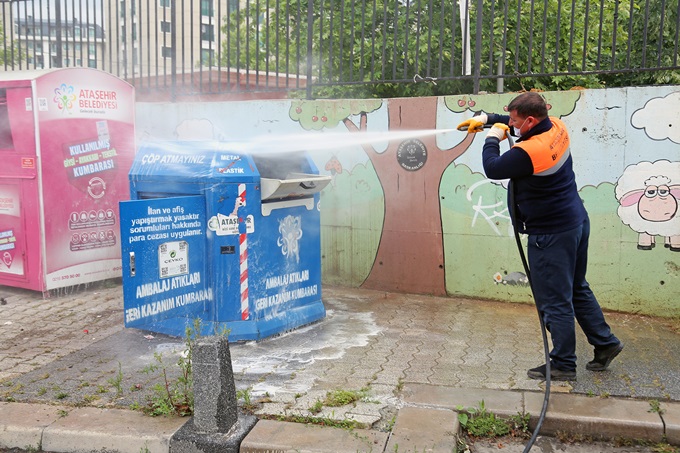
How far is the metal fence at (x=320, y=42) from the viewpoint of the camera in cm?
687

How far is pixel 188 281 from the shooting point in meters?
4.66

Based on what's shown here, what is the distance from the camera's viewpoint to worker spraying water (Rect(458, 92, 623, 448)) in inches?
159

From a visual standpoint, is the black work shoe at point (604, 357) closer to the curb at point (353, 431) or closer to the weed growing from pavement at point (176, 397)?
the curb at point (353, 431)

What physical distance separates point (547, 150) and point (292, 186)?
2.00 metres

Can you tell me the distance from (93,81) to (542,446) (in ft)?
18.1

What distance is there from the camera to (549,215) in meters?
4.13

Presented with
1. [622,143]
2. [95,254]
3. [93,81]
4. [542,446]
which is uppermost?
[93,81]

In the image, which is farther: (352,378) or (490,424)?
(352,378)

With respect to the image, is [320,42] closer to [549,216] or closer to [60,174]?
[60,174]

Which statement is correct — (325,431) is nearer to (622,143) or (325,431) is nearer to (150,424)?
(150,424)

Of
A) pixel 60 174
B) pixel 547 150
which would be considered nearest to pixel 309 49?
pixel 60 174

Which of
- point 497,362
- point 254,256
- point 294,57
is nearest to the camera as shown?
point 497,362

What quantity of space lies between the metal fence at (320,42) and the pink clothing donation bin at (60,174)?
0.99 metres

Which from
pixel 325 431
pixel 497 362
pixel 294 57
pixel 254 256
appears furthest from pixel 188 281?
pixel 294 57
